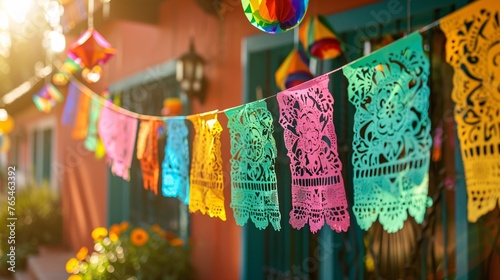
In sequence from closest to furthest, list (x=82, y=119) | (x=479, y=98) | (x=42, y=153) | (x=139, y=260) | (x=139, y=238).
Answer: (x=479, y=98) → (x=139, y=260) → (x=139, y=238) → (x=82, y=119) → (x=42, y=153)

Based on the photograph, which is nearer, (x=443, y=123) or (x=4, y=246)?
(x=443, y=123)

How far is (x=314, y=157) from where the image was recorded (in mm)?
1791

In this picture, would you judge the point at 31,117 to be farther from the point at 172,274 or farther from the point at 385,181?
the point at 385,181

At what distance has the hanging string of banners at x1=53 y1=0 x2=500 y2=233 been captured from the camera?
1481mm

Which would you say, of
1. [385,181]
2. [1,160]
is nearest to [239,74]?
[385,181]

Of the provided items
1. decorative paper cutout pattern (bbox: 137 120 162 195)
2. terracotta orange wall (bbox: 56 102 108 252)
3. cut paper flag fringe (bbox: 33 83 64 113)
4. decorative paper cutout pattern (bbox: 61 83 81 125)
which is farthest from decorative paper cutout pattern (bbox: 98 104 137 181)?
terracotta orange wall (bbox: 56 102 108 252)

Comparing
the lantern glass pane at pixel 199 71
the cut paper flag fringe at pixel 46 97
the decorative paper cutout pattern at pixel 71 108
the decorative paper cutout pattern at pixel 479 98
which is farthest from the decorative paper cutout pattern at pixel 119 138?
the cut paper flag fringe at pixel 46 97

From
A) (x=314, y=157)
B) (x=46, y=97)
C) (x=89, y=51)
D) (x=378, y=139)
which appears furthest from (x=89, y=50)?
(x=46, y=97)

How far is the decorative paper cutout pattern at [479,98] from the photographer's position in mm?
1435

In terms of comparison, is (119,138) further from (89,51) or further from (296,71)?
(296,71)

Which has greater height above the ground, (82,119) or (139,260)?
(82,119)

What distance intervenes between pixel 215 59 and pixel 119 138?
1.37 meters

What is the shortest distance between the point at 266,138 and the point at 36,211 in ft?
26.7

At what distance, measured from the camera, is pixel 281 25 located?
190 cm
